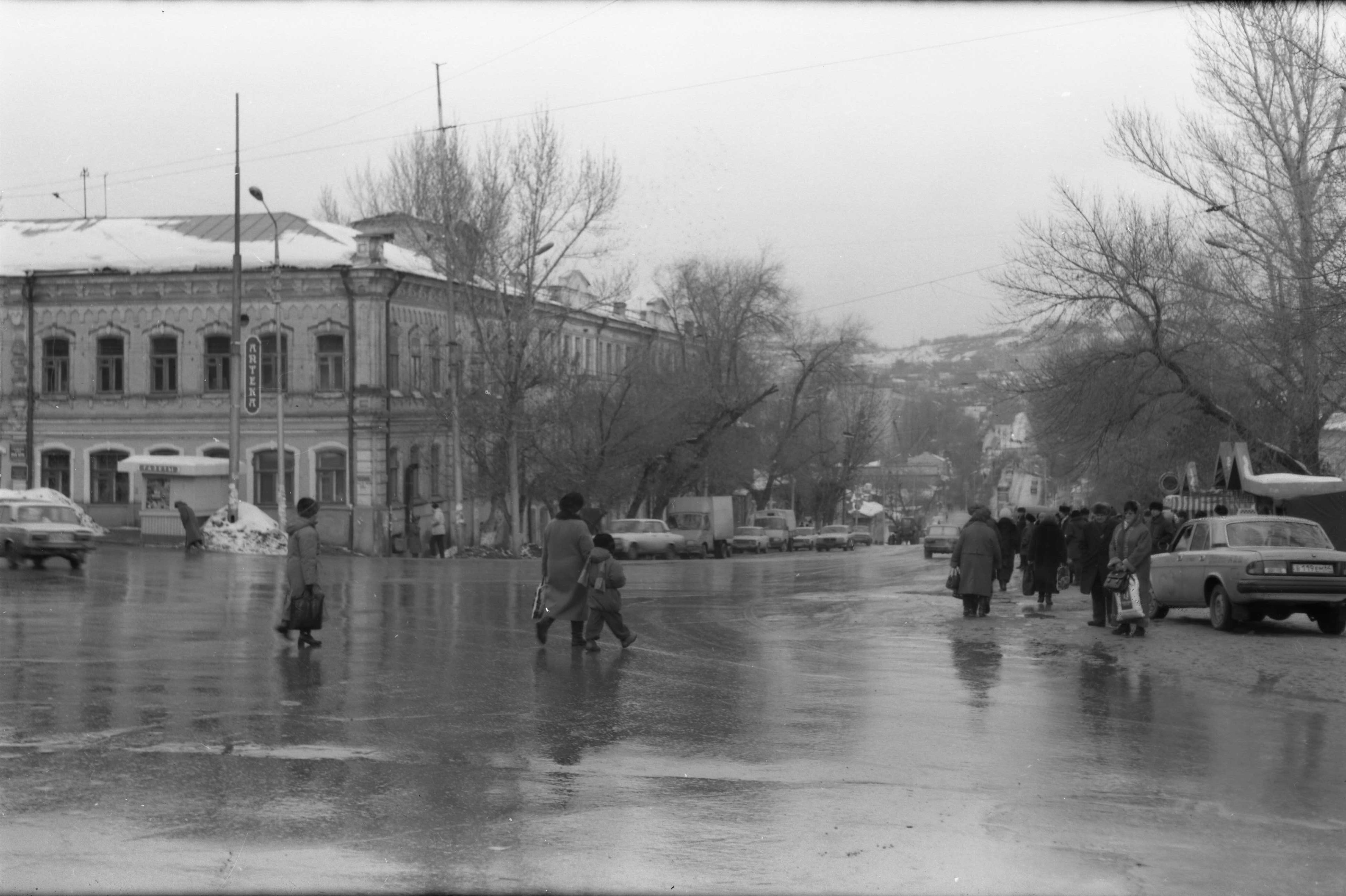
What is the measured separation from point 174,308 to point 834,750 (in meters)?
48.4

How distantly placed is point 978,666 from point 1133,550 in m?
4.44

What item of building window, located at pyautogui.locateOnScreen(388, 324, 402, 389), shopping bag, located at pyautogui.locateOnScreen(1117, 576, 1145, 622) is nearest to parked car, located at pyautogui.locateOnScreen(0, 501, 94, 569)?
→ shopping bag, located at pyautogui.locateOnScreen(1117, 576, 1145, 622)

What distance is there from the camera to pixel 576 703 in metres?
12.3

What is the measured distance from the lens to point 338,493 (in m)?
53.8

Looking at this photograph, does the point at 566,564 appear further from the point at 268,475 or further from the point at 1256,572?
the point at 268,475

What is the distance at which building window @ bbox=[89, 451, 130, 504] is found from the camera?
180 ft

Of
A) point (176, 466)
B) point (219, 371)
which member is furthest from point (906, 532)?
point (176, 466)

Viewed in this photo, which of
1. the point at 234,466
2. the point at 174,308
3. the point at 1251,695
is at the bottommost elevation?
the point at 1251,695

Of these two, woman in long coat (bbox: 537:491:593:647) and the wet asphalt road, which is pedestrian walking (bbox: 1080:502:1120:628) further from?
woman in long coat (bbox: 537:491:593:647)

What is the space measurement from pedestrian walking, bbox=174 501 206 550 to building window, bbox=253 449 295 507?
1116 cm

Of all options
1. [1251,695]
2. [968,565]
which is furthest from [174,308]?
[1251,695]

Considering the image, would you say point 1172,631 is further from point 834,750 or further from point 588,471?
point 588,471

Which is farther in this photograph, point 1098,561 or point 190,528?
point 190,528

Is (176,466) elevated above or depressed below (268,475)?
above
